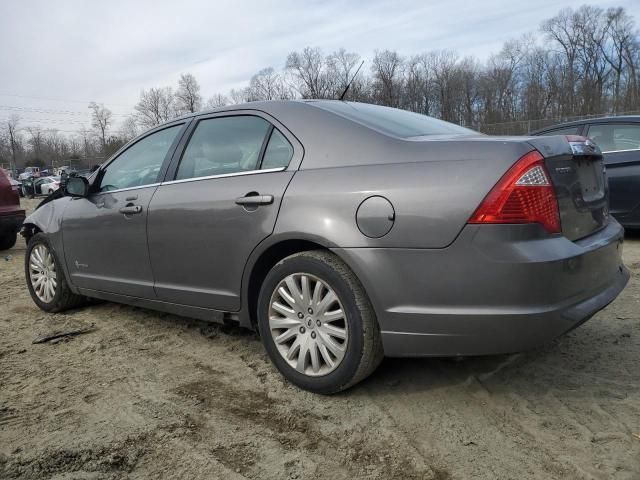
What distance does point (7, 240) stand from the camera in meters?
8.79

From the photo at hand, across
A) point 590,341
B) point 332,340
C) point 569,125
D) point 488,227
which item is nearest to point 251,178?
point 332,340

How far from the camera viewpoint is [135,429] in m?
2.47

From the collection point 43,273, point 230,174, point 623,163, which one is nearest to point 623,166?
point 623,163

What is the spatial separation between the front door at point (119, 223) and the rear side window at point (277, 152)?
952 millimetres

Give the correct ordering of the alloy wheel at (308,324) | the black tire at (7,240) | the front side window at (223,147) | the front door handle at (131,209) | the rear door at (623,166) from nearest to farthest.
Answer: the alloy wheel at (308,324)
the front side window at (223,147)
the front door handle at (131,209)
the rear door at (623,166)
the black tire at (7,240)

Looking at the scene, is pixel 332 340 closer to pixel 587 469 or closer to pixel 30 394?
pixel 587 469

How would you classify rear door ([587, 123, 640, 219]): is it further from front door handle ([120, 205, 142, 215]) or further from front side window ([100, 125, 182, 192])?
front door handle ([120, 205, 142, 215])

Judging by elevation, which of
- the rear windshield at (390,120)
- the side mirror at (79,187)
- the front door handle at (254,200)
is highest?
the rear windshield at (390,120)

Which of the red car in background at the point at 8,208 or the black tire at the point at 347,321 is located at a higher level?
the red car in background at the point at 8,208

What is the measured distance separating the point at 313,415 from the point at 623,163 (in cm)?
554

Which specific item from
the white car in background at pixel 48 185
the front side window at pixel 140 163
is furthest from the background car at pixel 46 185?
the front side window at pixel 140 163

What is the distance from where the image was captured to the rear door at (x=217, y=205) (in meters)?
2.91

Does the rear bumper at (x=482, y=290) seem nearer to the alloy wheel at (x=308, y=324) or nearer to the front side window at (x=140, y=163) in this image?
the alloy wheel at (x=308, y=324)

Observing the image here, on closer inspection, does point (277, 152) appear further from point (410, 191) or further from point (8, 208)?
point (8, 208)
